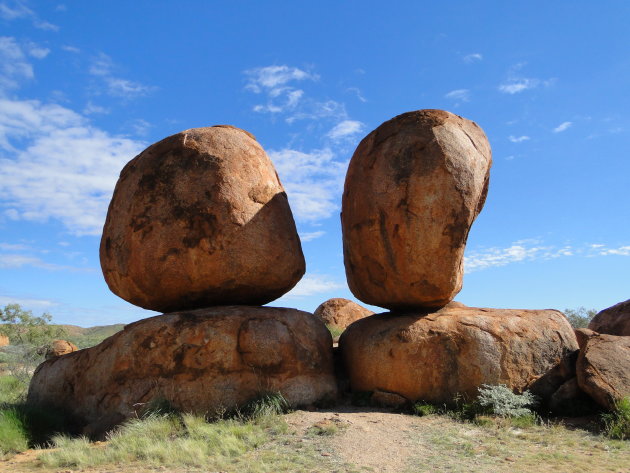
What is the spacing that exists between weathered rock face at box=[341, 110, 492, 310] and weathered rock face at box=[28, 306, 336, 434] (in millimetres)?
1480

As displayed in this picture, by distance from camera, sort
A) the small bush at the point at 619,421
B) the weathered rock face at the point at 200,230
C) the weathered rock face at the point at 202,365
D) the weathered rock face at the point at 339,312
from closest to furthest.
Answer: the small bush at the point at 619,421 < the weathered rock face at the point at 202,365 < the weathered rock face at the point at 200,230 < the weathered rock face at the point at 339,312

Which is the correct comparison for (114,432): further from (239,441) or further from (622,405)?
(622,405)

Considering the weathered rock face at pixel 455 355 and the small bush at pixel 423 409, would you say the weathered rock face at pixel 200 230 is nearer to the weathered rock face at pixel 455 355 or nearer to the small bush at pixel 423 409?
the weathered rock face at pixel 455 355

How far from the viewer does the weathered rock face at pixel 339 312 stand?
66.4ft

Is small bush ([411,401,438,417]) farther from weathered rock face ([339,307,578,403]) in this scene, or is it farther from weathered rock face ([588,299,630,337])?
weathered rock face ([588,299,630,337])

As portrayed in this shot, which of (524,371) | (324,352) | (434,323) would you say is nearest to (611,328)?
(524,371)

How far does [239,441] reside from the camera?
19.5 feet

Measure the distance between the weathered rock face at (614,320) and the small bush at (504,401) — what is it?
22.6ft

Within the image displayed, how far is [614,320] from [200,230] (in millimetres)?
10730

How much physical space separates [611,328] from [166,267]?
35.6ft

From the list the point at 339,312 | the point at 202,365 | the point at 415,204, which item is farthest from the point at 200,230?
the point at 339,312

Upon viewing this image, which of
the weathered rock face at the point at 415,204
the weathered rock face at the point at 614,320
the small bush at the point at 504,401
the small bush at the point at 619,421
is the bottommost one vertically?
the small bush at the point at 619,421

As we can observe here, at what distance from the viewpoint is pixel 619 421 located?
22.1 feet

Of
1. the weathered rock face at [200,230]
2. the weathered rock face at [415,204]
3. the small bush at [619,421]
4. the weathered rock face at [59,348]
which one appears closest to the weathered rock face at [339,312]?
the weathered rock face at [59,348]
